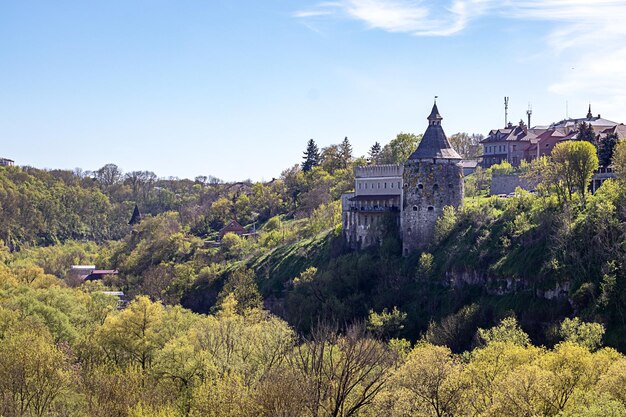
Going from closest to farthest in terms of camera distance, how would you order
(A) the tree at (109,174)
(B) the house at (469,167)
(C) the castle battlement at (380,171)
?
(C) the castle battlement at (380,171) < (B) the house at (469,167) < (A) the tree at (109,174)

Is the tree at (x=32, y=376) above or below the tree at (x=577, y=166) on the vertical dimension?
below

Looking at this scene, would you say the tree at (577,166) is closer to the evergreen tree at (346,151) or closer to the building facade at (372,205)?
the building facade at (372,205)

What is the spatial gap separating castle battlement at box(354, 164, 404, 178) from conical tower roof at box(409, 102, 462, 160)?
13.3ft

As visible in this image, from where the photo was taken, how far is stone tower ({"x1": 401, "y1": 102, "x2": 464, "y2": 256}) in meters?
71.9

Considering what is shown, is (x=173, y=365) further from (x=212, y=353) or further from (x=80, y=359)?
(x=80, y=359)

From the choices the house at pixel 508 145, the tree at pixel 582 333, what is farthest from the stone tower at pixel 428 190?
the house at pixel 508 145

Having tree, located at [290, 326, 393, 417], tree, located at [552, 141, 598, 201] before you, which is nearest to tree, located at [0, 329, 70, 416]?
tree, located at [290, 326, 393, 417]

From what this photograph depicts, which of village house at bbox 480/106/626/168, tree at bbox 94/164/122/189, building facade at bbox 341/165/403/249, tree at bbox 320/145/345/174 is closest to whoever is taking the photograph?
building facade at bbox 341/165/403/249

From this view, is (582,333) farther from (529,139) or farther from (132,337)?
(529,139)

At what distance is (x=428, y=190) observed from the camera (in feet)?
236

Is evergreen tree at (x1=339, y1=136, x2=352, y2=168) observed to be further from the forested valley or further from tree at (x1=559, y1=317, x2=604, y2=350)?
tree at (x1=559, y1=317, x2=604, y2=350)

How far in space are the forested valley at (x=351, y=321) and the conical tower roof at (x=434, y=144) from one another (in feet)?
16.7

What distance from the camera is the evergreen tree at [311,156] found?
135375 millimetres

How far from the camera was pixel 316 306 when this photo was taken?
232 ft
